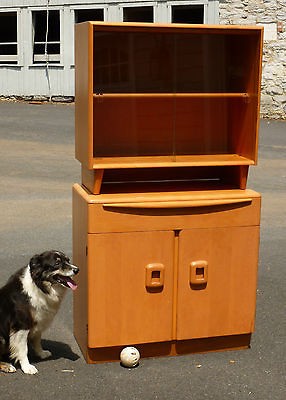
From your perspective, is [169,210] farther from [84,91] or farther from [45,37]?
[45,37]

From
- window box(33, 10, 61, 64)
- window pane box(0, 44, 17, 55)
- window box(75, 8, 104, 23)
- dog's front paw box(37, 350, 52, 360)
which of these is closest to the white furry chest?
dog's front paw box(37, 350, 52, 360)

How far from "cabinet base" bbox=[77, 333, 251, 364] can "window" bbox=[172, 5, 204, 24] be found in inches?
636

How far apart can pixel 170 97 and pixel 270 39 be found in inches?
563

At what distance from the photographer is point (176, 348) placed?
528cm

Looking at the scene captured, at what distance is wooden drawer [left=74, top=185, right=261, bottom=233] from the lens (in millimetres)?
4887

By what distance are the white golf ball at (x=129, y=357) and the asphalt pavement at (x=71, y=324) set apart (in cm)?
5

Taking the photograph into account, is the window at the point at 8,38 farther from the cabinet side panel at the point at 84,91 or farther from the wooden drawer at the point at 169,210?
the wooden drawer at the point at 169,210

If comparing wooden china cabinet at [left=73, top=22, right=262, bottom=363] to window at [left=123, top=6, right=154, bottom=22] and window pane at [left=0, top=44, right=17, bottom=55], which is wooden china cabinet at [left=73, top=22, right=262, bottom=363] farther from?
A: window pane at [left=0, top=44, right=17, bottom=55]

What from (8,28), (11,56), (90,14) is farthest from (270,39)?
(8,28)

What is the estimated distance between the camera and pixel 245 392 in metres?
Result: 4.74

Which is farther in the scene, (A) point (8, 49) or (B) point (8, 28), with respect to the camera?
(B) point (8, 28)

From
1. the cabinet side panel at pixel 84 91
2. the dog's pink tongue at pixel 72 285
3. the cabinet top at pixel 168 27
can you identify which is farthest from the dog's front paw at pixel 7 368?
the cabinet top at pixel 168 27

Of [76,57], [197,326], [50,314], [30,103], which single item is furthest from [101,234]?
[30,103]

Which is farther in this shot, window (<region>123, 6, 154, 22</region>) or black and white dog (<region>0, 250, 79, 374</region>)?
window (<region>123, 6, 154, 22</region>)
